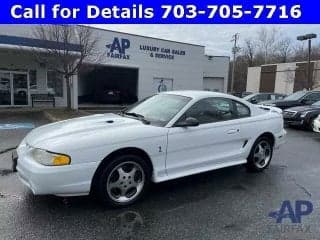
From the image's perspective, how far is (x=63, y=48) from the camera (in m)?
17.1

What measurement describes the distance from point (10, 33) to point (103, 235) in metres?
18.3

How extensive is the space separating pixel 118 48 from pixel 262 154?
820 inches

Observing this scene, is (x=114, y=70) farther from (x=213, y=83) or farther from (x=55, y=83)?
(x=213, y=83)

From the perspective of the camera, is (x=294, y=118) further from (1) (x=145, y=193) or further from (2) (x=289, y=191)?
(1) (x=145, y=193)

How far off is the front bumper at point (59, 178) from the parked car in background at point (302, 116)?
11043 mm

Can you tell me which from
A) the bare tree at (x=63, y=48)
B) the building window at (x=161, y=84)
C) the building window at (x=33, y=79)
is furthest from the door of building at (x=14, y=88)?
the building window at (x=161, y=84)

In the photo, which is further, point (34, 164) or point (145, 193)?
point (145, 193)

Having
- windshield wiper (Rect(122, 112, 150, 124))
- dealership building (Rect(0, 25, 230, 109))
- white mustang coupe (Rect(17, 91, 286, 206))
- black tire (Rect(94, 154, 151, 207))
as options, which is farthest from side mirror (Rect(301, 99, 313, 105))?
black tire (Rect(94, 154, 151, 207))

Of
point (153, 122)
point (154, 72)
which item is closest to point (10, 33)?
point (154, 72)

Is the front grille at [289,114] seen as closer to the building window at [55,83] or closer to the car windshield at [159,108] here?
the car windshield at [159,108]

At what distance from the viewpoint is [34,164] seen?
4.23m

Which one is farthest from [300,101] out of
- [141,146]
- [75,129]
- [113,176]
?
[75,129]

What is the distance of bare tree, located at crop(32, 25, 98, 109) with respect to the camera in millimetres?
17109

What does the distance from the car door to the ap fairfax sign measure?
20297 millimetres
